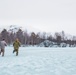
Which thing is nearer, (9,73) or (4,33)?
(9,73)

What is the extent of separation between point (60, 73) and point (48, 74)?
1.80ft

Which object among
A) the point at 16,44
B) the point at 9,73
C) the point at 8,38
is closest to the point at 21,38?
the point at 8,38

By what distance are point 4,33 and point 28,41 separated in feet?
53.8

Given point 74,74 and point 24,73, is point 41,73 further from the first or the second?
point 74,74

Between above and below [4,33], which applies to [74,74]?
below

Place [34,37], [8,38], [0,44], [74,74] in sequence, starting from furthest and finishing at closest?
[34,37] < [8,38] < [0,44] < [74,74]

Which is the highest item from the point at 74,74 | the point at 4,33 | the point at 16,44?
the point at 4,33

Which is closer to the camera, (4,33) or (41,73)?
(41,73)

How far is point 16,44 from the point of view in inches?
931

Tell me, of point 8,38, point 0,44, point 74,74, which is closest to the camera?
point 74,74

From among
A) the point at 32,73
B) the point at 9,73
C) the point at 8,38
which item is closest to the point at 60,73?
the point at 32,73

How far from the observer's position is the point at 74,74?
962 centimetres

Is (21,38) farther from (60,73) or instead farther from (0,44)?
(60,73)

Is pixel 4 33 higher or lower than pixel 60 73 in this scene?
higher
